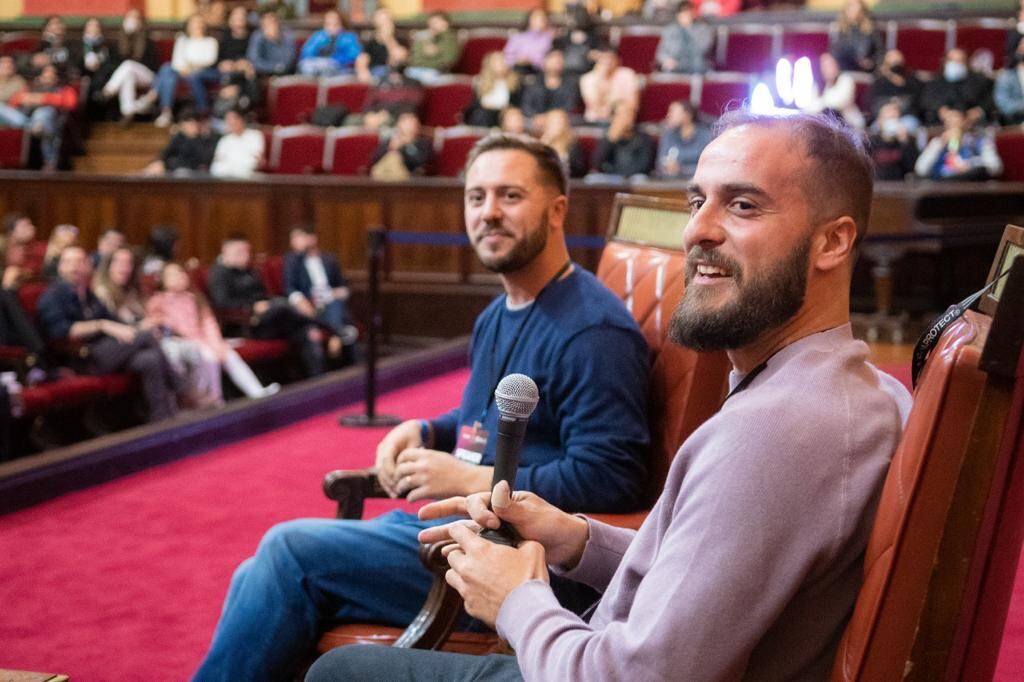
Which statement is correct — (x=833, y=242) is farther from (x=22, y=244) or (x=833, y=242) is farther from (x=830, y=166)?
(x=22, y=244)

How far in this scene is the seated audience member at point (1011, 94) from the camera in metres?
8.08

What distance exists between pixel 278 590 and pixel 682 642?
0.93 m

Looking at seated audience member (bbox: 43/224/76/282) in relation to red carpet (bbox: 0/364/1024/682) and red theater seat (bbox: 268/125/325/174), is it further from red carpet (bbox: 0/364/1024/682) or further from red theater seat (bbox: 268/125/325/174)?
red theater seat (bbox: 268/125/325/174)

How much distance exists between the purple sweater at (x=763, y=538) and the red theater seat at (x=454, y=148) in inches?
297

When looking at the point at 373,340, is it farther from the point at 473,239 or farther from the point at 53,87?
the point at 53,87

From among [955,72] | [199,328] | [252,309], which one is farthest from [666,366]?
[955,72]

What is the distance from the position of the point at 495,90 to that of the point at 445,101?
62 cm

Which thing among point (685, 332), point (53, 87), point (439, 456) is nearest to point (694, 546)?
point (685, 332)

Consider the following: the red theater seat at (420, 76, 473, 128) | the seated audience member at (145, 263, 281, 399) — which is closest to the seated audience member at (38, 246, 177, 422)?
the seated audience member at (145, 263, 281, 399)

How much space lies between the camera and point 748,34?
9.73 metres

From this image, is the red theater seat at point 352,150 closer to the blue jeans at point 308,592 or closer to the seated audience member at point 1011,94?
the seated audience member at point 1011,94

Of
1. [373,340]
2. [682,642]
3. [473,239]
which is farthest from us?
[373,340]

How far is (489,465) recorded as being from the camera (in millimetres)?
2055

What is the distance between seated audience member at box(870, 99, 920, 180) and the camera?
7516 millimetres
